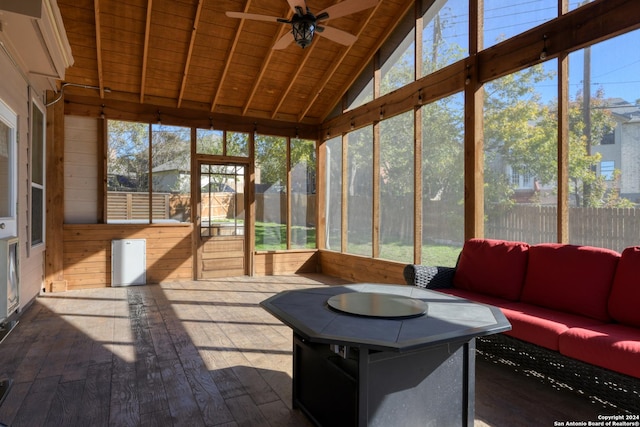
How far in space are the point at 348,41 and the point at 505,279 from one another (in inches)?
112

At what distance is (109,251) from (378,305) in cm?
534

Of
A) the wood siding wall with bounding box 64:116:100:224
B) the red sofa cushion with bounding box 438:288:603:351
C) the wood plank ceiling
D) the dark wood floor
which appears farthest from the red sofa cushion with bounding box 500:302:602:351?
the wood siding wall with bounding box 64:116:100:224

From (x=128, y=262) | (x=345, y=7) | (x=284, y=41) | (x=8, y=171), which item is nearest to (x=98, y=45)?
(x=8, y=171)

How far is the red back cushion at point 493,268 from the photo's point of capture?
3.24 meters

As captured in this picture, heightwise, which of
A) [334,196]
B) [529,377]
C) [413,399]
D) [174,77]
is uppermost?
[174,77]

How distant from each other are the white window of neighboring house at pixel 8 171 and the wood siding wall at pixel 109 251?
185 centimetres

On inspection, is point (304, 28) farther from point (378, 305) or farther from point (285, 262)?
point (285, 262)

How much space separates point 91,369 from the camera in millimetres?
2881

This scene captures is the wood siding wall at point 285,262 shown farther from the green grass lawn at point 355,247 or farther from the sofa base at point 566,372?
the sofa base at point 566,372

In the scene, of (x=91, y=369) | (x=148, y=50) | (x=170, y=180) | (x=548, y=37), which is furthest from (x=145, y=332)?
(x=548, y=37)

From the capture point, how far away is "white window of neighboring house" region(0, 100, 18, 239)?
3662mm

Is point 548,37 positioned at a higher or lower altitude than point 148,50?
lower

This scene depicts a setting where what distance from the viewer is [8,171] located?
3.94 meters

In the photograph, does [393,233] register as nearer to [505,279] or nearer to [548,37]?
[505,279]
